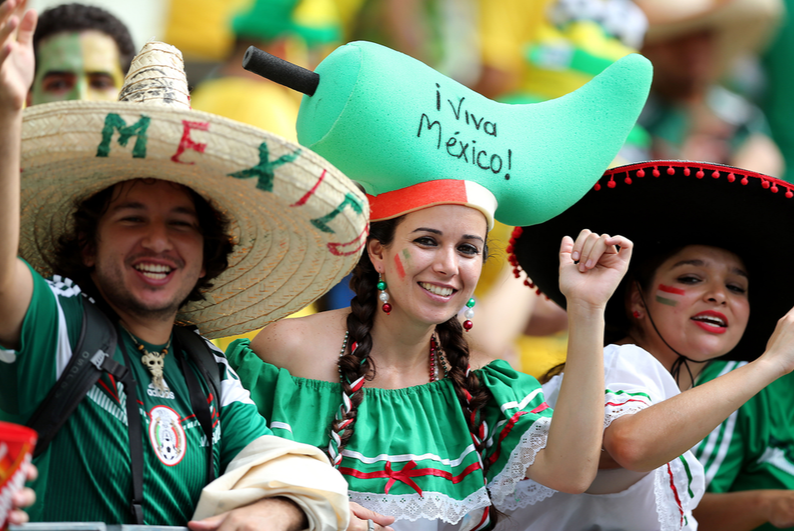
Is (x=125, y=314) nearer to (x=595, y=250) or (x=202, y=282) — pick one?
(x=202, y=282)

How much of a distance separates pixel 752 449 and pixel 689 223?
1008 mm

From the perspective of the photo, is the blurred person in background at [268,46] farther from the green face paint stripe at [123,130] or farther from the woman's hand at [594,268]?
the green face paint stripe at [123,130]

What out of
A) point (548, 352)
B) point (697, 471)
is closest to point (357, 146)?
point (697, 471)

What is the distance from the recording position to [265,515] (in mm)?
1705

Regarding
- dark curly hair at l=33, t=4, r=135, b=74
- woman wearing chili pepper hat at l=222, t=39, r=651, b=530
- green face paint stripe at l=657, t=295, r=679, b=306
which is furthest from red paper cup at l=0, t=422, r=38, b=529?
dark curly hair at l=33, t=4, r=135, b=74

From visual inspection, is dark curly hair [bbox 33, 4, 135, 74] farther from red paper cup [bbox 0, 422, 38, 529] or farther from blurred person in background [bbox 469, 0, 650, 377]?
red paper cup [bbox 0, 422, 38, 529]

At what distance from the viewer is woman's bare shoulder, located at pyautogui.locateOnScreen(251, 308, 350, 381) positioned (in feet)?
7.87

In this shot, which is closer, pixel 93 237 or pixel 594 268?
pixel 93 237

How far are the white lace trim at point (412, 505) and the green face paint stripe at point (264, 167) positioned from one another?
0.94 metres

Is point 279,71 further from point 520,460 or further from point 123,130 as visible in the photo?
point 520,460

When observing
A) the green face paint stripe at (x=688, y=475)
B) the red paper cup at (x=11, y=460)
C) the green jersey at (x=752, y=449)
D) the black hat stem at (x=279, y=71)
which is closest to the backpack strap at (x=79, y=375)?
the red paper cup at (x=11, y=460)

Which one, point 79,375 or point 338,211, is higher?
point 338,211

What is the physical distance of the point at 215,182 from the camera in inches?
71.8

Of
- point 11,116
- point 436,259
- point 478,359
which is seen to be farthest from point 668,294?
point 11,116
